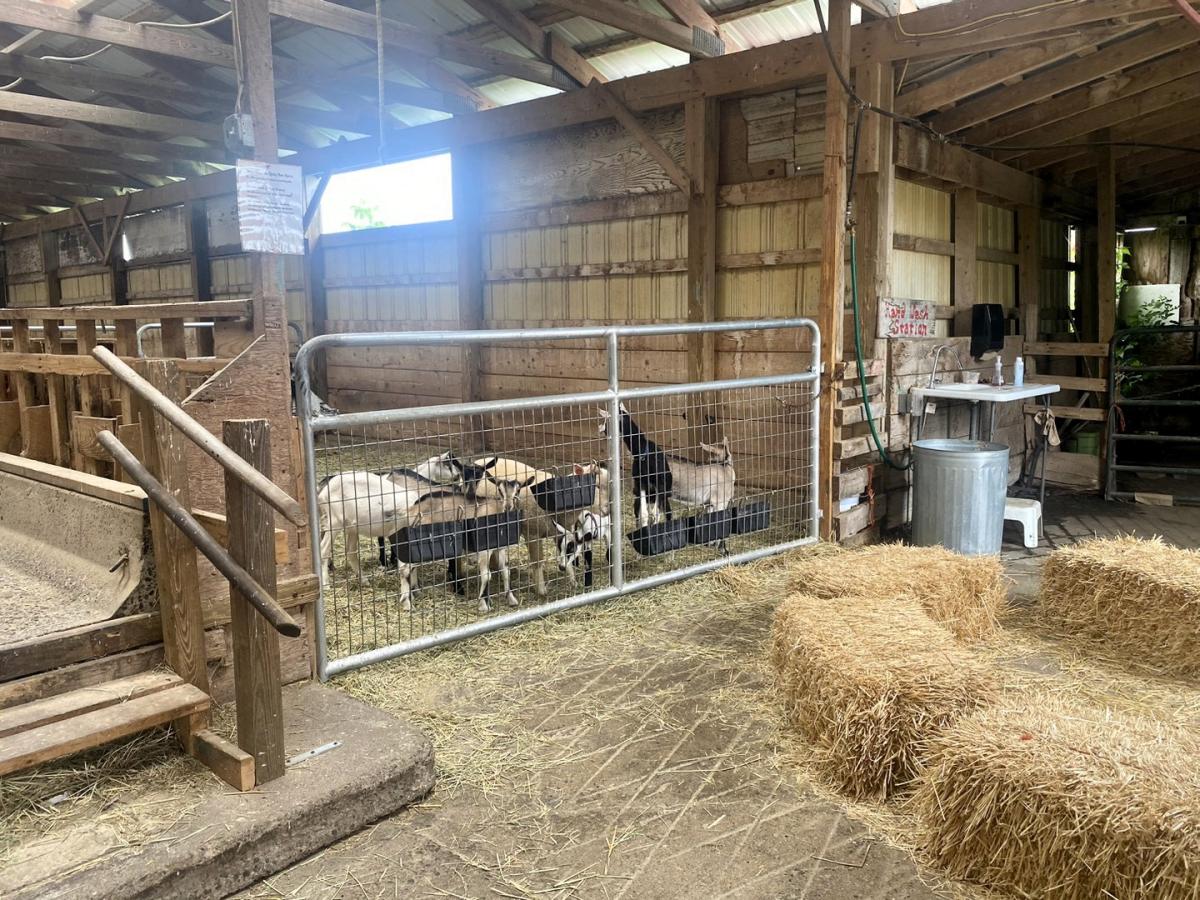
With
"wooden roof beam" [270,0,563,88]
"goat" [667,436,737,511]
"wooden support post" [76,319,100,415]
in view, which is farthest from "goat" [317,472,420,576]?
"wooden roof beam" [270,0,563,88]

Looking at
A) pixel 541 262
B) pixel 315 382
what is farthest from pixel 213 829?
pixel 315 382

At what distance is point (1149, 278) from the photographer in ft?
39.5

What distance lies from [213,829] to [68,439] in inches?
105

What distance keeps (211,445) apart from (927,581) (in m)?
3.04

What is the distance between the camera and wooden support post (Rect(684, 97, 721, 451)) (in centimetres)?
675

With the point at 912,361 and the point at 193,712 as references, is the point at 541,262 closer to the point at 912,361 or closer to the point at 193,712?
the point at 912,361

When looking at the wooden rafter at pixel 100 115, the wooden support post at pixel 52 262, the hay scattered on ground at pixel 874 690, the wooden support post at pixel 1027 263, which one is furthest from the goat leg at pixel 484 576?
the wooden support post at pixel 52 262

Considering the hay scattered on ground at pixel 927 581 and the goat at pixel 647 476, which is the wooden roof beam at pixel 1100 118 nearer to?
the goat at pixel 647 476

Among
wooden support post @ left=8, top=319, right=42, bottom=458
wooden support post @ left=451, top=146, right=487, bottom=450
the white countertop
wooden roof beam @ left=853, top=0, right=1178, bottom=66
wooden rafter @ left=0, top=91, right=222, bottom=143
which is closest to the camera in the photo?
wooden support post @ left=8, top=319, right=42, bottom=458

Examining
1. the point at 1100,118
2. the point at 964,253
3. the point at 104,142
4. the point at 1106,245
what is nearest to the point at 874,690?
the point at 964,253

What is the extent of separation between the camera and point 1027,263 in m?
8.55

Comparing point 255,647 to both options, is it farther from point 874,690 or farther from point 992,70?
point 992,70

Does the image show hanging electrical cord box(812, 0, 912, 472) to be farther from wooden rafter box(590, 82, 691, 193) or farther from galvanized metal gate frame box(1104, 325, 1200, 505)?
galvanized metal gate frame box(1104, 325, 1200, 505)

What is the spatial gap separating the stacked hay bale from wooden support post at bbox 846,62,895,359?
2.20 metres
